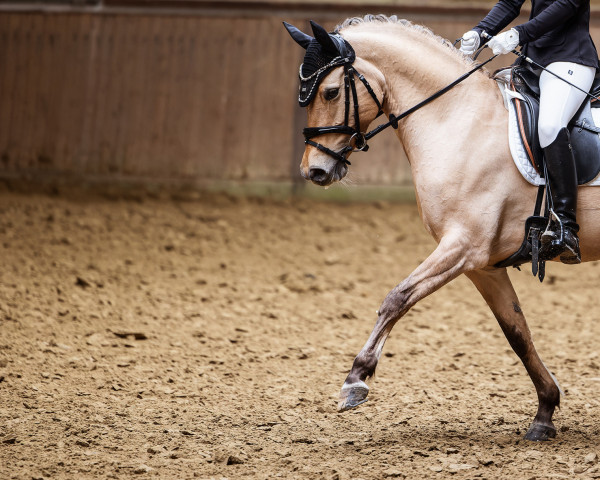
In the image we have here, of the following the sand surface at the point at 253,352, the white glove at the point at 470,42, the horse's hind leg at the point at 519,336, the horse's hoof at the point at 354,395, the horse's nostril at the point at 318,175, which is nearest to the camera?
the horse's hoof at the point at 354,395

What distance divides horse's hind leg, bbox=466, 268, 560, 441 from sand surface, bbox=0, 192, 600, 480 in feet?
0.48

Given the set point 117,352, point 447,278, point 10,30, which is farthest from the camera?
point 10,30

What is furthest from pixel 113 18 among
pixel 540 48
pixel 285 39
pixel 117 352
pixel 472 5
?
pixel 540 48

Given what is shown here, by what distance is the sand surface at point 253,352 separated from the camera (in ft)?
14.3

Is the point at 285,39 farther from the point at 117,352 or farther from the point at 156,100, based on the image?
the point at 117,352

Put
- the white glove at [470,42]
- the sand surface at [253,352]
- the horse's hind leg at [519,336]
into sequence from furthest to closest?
the horse's hind leg at [519,336] → the white glove at [470,42] → the sand surface at [253,352]

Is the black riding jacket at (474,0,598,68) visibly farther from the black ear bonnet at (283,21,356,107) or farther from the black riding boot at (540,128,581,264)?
the black ear bonnet at (283,21,356,107)

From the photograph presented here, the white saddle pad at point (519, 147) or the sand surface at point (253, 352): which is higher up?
the white saddle pad at point (519, 147)

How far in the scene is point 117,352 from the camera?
625cm

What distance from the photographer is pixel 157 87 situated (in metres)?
11.6

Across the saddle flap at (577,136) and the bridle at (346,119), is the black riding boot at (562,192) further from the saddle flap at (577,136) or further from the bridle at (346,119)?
the bridle at (346,119)

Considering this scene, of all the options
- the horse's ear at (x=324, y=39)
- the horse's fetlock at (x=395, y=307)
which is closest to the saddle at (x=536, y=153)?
the horse's fetlock at (x=395, y=307)

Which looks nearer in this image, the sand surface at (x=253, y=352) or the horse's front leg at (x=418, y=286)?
the horse's front leg at (x=418, y=286)

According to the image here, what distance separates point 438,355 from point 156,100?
6741 mm
